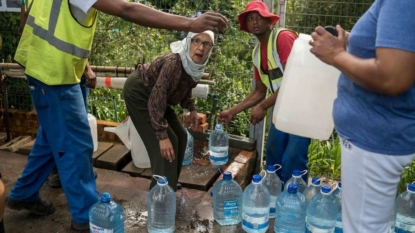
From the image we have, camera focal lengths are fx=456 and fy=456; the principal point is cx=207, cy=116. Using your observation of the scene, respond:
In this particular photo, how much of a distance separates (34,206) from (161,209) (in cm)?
98

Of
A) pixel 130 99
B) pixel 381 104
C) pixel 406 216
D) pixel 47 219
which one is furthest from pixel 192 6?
pixel 381 104

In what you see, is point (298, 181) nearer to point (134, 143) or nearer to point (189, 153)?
point (189, 153)

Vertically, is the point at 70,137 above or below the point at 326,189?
above

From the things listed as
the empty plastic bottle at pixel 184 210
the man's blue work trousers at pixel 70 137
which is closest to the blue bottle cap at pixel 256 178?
the empty plastic bottle at pixel 184 210

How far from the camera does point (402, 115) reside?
196 centimetres

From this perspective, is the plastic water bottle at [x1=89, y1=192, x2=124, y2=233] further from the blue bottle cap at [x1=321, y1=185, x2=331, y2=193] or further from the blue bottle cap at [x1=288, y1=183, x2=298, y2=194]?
the blue bottle cap at [x1=321, y1=185, x2=331, y2=193]

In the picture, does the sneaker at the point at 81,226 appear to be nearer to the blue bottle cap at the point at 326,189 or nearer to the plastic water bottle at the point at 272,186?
the plastic water bottle at the point at 272,186

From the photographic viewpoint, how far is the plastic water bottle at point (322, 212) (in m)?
3.20

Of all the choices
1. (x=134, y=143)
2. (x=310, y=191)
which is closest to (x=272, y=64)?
(x=310, y=191)

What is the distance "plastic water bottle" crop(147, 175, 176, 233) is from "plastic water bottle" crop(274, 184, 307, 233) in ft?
2.58

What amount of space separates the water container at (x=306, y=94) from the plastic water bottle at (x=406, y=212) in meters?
0.72

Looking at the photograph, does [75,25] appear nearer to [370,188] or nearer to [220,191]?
[220,191]

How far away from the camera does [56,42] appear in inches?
116

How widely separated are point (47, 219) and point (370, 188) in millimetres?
2471
